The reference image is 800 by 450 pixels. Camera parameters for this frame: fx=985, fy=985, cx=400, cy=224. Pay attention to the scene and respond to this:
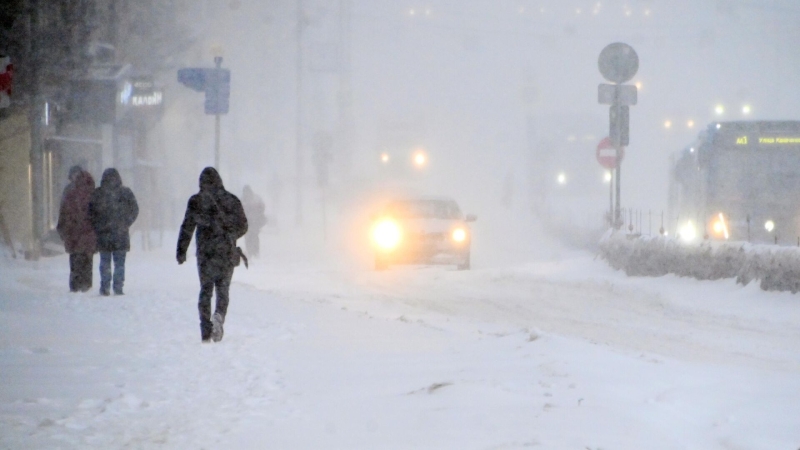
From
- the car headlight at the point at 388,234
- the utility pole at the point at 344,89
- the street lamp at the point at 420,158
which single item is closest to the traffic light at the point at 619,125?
the car headlight at the point at 388,234

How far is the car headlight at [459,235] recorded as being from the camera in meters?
19.8

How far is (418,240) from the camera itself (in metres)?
19.6

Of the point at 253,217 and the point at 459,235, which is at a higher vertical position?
the point at 253,217

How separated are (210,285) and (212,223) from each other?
0.60 m

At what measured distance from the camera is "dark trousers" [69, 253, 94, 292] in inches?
571

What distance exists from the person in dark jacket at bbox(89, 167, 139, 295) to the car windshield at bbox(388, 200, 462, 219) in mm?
7277

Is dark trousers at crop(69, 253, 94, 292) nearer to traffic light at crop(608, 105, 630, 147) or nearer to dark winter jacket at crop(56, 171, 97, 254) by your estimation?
dark winter jacket at crop(56, 171, 97, 254)

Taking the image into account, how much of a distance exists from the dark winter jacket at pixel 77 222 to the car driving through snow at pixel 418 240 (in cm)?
679

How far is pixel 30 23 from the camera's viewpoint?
775 inches

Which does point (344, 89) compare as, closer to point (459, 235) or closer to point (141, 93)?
point (141, 93)

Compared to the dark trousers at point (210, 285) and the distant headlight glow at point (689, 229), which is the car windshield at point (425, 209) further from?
the dark trousers at point (210, 285)

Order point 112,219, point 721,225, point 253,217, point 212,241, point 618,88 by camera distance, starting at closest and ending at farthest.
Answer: point 212,241, point 112,219, point 618,88, point 721,225, point 253,217

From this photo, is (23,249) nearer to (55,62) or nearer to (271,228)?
(55,62)

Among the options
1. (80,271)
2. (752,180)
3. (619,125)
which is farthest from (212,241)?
(752,180)
